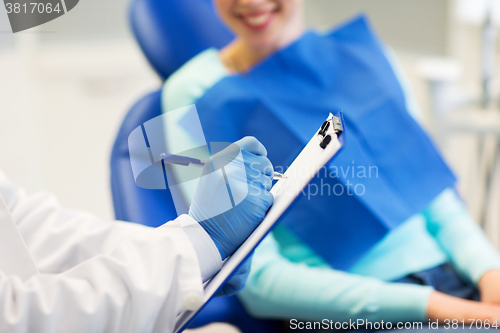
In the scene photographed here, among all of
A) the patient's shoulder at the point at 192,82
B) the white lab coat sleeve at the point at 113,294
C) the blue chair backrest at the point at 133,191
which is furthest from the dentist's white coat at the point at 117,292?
the patient's shoulder at the point at 192,82

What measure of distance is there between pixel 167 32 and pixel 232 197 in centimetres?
68

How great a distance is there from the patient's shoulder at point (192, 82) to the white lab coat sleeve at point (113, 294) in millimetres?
415

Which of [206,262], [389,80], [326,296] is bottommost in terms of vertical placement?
[326,296]

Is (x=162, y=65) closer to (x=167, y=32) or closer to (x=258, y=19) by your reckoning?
(x=167, y=32)

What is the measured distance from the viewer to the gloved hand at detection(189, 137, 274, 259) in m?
0.49

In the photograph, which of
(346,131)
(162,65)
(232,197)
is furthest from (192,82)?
(232,197)

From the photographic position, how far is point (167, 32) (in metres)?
1.06

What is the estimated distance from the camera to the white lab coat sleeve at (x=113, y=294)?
459 mm

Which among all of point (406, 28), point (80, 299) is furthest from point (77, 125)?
point (80, 299)

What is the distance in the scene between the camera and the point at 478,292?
2.72 feet

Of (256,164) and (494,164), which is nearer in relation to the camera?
(256,164)

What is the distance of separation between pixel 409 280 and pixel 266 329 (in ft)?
0.92

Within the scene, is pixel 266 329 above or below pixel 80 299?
below

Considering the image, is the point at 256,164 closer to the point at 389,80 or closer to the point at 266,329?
the point at 266,329
